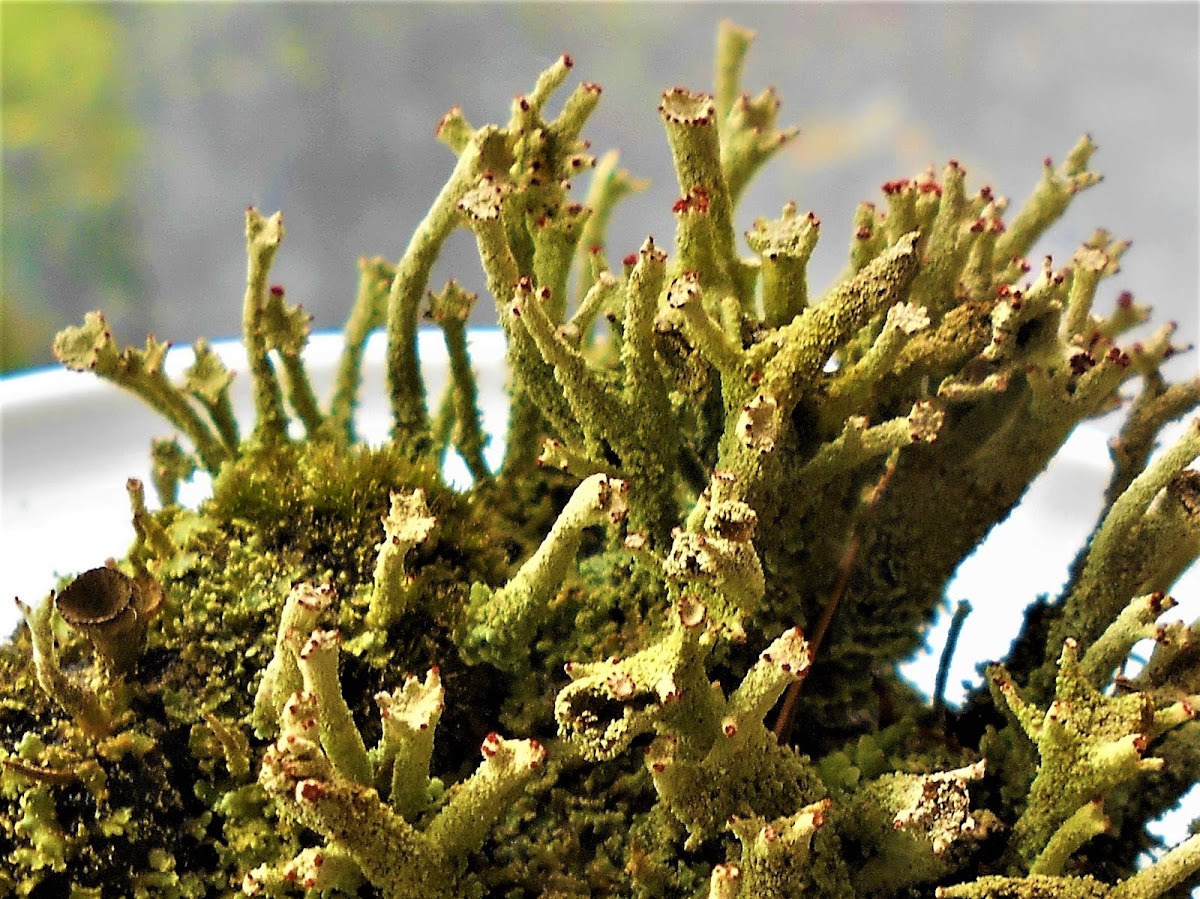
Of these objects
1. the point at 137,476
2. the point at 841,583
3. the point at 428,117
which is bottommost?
the point at 841,583

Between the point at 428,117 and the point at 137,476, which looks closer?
the point at 137,476

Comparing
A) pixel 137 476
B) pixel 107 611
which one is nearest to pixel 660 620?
pixel 107 611

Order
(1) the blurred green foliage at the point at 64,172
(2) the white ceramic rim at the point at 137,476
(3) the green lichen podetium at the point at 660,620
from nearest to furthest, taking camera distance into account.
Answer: (3) the green lichen podetium at the point at 660,620 < (2) the white ceramic rim at the point at 137,476 < (1) the blurred green foliage at the point at 64,172

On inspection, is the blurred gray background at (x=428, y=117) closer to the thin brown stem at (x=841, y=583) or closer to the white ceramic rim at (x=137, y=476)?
the white ceramic rim at (x=137, y=476)

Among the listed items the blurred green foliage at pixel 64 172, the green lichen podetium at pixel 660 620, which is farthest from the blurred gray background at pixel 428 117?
the green lichen podetium at pixel 660 620

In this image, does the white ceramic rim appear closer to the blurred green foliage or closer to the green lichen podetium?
the green lichen podetium

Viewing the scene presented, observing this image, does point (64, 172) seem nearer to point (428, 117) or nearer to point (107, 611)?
point (428, 117)
